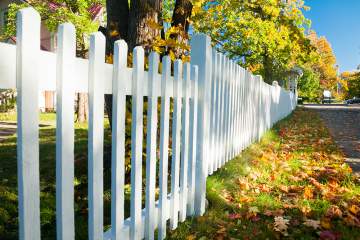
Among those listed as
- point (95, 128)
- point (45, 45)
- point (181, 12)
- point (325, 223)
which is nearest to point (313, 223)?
point (325, 223)

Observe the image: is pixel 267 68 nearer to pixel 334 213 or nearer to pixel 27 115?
pixel 334 213

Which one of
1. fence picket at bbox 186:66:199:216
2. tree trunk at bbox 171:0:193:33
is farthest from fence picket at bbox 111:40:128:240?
tree trunk at bbox 171:0:193:33

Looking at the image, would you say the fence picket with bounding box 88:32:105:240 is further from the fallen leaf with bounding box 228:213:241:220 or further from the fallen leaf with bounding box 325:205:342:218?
the fallen leaf with bounding box 325:205:342:218

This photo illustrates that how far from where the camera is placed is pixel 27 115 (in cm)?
140

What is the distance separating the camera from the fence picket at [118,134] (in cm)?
202

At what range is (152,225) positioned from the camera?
263 cm

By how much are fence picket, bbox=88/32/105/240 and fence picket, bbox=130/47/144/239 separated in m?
0.39

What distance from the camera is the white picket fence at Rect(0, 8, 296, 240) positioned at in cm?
141

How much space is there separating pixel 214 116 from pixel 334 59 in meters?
72.0

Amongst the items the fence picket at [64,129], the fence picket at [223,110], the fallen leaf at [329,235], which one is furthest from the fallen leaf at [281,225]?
the fence picket at [64,129]

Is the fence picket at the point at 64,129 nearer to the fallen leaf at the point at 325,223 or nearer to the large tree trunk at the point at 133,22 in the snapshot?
the fallen leaf at the point at 325,223

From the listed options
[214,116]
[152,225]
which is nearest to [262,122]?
[214,116]

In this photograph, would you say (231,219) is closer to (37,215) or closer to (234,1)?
(37,215)

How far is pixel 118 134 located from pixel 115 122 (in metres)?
0.07
